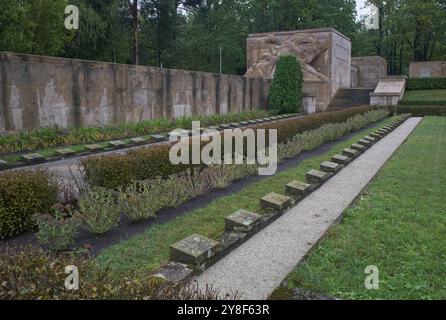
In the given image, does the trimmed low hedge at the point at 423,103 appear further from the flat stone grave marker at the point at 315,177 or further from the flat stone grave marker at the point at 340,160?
the flat stone grave marker at the point at 315,177

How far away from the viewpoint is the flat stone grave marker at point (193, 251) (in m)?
4.16

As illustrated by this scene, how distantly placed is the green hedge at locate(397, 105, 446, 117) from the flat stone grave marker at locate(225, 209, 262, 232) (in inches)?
899

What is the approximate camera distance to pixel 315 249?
470 centimetres

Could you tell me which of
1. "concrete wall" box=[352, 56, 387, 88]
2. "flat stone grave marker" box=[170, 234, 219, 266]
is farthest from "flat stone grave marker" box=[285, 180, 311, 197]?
"concrete wall" box=[352, 56, 387, 88]

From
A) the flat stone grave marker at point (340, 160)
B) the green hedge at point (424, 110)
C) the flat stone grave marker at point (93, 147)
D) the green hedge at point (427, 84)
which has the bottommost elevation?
the flat stone grave marker at point (340, 160)

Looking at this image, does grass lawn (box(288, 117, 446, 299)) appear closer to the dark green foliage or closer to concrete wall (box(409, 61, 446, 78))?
the dark green foliage

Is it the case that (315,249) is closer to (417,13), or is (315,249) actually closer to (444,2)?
(417,13)

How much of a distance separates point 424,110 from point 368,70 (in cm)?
1375

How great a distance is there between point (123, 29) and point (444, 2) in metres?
29.9

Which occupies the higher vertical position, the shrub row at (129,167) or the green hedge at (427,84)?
the green hedge at (427,84)

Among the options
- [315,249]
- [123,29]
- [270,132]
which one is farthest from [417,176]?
[123,29]

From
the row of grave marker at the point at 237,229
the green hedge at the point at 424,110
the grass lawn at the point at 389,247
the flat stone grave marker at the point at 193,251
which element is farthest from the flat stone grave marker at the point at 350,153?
the green hedge at the point at 424,110

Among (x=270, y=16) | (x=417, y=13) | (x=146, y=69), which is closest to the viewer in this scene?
(x=146, y=69)

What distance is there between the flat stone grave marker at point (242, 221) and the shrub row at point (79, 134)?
25.8 ft
